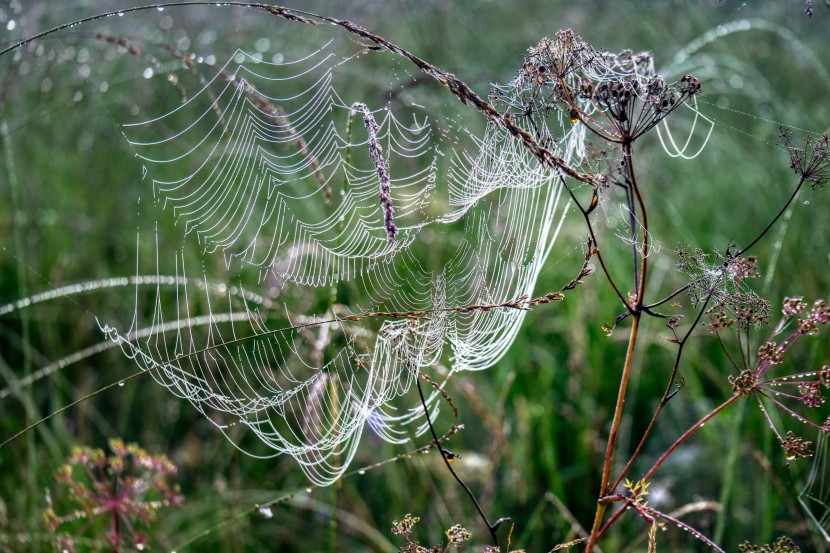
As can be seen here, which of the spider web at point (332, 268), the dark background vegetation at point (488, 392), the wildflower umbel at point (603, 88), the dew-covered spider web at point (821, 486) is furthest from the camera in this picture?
the dark background vegetation at point (488, 392)

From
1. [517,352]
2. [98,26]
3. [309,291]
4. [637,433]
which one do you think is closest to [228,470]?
[309,291]

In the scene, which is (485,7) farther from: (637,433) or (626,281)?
(637,433)

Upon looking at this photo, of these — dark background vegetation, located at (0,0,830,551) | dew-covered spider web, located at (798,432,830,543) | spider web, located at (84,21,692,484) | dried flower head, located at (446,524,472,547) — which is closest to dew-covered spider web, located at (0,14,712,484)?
spider web, located at (84,21,692,484)

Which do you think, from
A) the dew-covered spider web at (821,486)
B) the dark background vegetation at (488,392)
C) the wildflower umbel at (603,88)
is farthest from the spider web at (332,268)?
the dew-covered spider web at (821,486)

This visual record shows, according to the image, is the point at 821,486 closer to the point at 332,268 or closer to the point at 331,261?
the point at 332,268

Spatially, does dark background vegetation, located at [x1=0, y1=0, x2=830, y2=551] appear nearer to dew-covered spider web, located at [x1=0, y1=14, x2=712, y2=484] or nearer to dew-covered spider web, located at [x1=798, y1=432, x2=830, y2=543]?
dew-covered spider web, located at [x1=798, y1=432, x2=830, y2=543]

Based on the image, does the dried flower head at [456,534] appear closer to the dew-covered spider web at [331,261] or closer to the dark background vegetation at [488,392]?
the dew-covered spider web at [331,261]

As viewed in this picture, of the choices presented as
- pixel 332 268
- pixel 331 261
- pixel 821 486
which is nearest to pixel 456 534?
pixel 821 486

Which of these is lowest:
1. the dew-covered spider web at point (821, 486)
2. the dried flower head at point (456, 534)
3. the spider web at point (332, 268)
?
the dew-covered spider web at point (821, 486)

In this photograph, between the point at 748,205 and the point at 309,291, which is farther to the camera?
the point at 748,205
